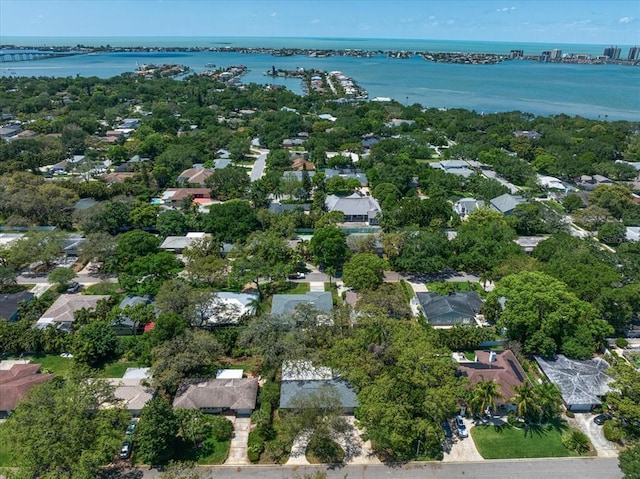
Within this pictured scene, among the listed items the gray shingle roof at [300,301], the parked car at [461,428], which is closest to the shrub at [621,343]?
the parked car at [461,428]

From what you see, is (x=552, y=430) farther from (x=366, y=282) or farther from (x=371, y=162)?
(x=371, y=162)

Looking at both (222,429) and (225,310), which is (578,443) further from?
(225,310)

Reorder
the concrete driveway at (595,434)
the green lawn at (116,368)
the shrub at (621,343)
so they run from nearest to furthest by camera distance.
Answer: the concrete driveway at (595,434)
the green lawn at (116,368)
the shrub at (621,343)

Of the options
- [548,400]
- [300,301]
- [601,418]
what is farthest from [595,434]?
[300,301]

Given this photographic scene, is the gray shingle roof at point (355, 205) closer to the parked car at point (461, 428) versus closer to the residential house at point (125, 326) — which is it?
the residential house at point (125, 326)

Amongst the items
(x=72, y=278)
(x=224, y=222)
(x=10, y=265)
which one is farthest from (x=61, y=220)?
(x=224, y=222)

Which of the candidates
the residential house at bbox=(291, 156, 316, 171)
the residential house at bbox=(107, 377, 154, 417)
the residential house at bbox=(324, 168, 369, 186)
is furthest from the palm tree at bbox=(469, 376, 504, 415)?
the residential house at bbox=(291, 156, 316, 171)
